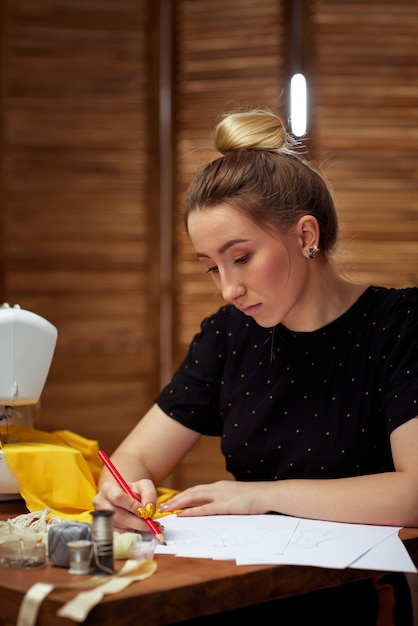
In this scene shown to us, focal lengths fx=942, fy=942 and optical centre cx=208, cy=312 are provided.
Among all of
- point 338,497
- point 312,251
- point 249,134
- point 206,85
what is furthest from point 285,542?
point 206,85

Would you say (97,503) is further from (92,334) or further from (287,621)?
(92,334)

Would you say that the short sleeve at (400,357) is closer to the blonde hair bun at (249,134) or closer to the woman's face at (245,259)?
the woman's face at (245,259)

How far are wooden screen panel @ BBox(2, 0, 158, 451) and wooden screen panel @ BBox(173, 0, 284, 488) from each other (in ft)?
0.42

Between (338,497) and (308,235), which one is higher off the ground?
(308,235)

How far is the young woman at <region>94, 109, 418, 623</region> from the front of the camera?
1.64m

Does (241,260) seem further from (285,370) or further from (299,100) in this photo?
(299,100)

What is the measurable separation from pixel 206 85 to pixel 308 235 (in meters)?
1.86

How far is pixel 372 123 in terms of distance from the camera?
3.45 m

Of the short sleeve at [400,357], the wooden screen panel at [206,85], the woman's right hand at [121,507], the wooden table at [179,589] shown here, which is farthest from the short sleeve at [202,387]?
the wooden screen panel at [206,85]

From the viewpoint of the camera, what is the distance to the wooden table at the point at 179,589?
114 centimetres

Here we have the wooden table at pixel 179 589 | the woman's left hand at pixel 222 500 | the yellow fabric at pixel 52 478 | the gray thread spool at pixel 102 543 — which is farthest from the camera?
the yellow fabric at pixel 52 478

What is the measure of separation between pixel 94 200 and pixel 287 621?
226 centimetres

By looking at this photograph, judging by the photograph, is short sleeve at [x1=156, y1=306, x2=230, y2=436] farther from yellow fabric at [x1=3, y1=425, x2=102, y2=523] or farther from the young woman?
yellow fabric at [x1=3, y1=425, x2=102, y2=523]

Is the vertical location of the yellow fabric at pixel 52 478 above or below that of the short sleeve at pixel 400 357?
below
